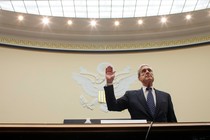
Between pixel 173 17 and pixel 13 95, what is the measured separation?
5.88 meters

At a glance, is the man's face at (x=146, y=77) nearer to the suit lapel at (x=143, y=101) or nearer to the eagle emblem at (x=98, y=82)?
the suit lapel at (x=143, y=101)

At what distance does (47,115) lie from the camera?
30.9 ft

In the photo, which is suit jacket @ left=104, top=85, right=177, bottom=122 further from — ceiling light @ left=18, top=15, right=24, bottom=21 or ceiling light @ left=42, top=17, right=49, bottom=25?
ceiling light @ left=18, top=15, right=24, bottom=21

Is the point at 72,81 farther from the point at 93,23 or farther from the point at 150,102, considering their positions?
the point at 150,102

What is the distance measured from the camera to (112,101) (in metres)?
3.76

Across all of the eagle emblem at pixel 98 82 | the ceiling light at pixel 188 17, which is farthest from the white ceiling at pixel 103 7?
the eagle emblem at pixel 98 82

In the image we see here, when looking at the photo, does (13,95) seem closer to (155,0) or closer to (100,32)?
(100,32)

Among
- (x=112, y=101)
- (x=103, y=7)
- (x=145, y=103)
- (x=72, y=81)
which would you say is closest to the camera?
(x=112, y=101)

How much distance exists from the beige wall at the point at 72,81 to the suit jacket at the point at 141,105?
558 cm
